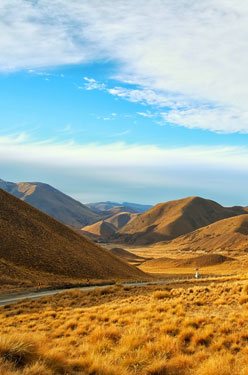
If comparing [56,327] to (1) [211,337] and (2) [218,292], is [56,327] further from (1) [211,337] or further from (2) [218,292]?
(2) [218,292]

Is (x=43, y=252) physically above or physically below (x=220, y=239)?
below

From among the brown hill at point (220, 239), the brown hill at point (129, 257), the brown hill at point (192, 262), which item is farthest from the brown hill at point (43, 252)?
the brown hill at point (220, 239)

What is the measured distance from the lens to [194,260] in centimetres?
10831

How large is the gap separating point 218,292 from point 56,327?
396 inches

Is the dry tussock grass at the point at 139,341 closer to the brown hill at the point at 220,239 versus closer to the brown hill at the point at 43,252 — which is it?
the brown hill at the point at 43,252

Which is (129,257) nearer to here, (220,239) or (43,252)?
(220,239)

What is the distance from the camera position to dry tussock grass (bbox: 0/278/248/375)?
9445mm

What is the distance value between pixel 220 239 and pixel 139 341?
532 feet

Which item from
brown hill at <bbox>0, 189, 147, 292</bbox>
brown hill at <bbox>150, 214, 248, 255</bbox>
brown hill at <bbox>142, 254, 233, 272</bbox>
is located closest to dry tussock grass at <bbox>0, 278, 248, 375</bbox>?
brown hill at <bbox>0, 189, 147, 292</bbox>

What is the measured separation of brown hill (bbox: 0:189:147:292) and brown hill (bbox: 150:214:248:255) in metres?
77.7

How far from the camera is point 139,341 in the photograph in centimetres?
1251

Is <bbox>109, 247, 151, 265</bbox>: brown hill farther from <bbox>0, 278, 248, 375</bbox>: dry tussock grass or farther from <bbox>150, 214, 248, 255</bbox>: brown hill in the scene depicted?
<bbox>0, 278, 248, 375</bbox>: dry tussock grass

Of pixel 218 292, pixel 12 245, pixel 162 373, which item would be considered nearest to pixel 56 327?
pixel 162 373

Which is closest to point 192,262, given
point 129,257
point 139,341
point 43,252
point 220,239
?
point 129,257
